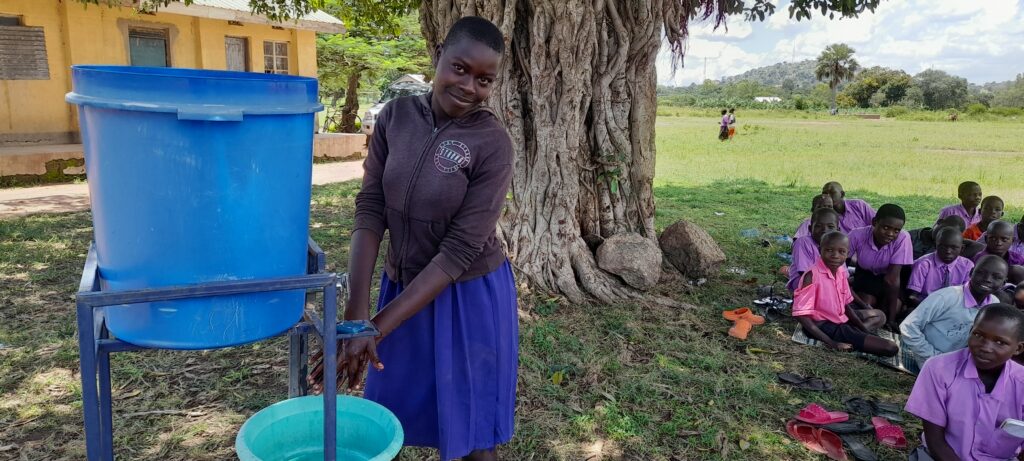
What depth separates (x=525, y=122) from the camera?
4.93 metres

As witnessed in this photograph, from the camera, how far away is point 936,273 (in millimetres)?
4758

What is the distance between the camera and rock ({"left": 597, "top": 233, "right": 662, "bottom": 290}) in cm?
502

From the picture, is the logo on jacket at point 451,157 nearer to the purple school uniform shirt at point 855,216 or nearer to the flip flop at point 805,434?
the flip flop at point 805,434

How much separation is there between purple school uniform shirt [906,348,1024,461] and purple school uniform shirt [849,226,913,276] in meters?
2.14

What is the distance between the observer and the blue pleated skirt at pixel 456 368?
205 centimetres

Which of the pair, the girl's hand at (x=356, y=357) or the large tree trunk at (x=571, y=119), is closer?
the girl's hand at (x=356, y=357)

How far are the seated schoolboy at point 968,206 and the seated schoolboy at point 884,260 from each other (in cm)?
129

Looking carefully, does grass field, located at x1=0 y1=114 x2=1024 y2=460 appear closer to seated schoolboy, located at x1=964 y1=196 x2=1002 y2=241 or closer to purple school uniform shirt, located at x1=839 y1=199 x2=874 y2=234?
purple school uniform shirt, located at x1=839 y1=199 x2=874 y2=234

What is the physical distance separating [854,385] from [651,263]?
1.64 m

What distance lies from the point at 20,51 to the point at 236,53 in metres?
3.51

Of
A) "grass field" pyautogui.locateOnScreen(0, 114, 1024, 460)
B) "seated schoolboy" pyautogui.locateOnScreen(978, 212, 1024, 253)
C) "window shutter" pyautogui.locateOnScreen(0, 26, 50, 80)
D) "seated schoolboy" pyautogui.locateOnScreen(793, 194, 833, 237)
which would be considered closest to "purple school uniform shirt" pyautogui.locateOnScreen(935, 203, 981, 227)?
"seated schoolboy" pyautogui.locateOnScreen(978, 212, 1024, 253)

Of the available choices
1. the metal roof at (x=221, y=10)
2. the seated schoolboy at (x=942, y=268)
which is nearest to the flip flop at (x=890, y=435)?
the seated schoolboy at (x=942, y=268)

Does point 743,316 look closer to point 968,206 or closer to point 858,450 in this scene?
point 858,450

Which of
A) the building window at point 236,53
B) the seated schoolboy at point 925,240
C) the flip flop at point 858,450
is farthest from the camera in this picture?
the building window at point 236,53
